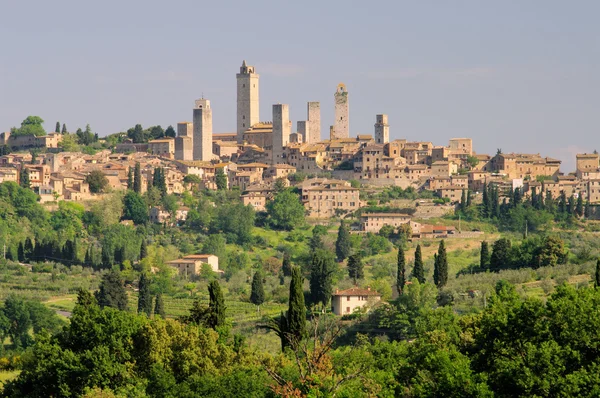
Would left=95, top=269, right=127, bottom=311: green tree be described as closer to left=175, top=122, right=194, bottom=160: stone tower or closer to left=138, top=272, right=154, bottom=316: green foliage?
left=138, top=272, right=154, bottom=316: green foliage

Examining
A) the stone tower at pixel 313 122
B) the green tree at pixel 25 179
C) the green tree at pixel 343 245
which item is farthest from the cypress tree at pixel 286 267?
the stone tower at pixel 313 122

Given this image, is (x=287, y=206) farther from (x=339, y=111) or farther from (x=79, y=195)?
(x=339, y=111)

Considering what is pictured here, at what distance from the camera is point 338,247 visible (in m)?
78.4

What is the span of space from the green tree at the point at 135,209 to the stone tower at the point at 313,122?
2236 centimetres

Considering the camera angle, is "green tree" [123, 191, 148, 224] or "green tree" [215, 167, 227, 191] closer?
"green tree" [123, 191, 148, 224]

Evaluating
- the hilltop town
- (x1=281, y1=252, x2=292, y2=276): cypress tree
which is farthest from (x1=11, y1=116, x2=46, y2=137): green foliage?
(x1=281, y1=252, x2=292, y2=276): cypress tree

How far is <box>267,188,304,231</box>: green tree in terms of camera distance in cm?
8519

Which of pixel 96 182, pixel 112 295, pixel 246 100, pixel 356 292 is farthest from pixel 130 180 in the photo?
pixel 356 292

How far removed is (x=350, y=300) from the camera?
56.5 meters

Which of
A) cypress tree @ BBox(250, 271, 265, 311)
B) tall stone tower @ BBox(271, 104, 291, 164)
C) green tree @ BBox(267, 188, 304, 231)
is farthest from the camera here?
tall stone tower @ BBox(271, 104, 291, 164)

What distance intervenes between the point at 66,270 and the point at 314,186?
Result: 2284 centimetres

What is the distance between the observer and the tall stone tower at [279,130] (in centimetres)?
9869

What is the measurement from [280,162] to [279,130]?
274 cm

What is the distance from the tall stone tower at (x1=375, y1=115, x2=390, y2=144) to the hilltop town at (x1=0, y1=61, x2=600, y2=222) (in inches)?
2.9
